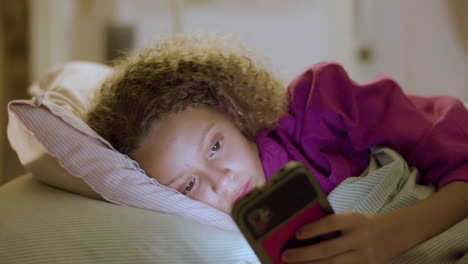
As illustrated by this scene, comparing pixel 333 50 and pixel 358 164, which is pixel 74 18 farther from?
pixel 358 164

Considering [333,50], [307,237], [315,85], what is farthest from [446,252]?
[333,50]

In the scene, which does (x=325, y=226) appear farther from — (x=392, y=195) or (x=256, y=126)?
(x=256, y=126)

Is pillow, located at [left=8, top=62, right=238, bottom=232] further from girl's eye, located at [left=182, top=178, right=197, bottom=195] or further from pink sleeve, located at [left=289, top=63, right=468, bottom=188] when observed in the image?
pink sleeve, located at [left=289, top=63, right=468, bottom=188]

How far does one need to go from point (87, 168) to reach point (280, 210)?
0.32 m

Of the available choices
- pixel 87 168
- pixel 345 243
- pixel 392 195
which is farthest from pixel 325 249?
pixel 87 168

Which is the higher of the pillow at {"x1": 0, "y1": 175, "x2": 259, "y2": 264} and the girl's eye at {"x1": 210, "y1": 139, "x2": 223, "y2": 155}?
the girl's eye at {"x1": 210, "y1": 139, "x2": 223, "y2": 155}

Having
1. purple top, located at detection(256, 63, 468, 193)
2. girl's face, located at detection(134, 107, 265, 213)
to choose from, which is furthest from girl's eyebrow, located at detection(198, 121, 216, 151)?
purple top, located at detection(256, 63, 468, 193)

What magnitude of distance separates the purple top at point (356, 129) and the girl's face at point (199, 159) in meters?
0.09

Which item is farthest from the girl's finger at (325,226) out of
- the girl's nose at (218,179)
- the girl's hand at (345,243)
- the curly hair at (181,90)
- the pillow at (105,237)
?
the curly hair at (181,90)

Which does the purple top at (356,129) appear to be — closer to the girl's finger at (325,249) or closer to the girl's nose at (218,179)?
the girl's nose at (218,179)

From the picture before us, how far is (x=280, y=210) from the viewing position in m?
0.49

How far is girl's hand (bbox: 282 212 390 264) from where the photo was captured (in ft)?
1.73

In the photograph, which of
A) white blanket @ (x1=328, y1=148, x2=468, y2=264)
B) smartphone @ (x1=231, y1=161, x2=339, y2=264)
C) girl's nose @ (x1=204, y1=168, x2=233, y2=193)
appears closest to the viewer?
smartphone @ (x1=231, y1=161, x2=339, y2=264)

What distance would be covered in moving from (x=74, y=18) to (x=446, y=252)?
1.96 metres
